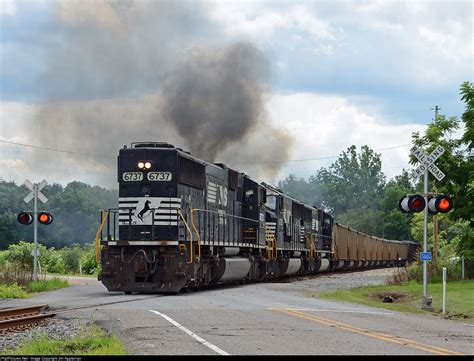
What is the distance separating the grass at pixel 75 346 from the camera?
10.4 metres

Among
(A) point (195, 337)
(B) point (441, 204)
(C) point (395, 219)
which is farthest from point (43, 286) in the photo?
(C) point (395, 219)

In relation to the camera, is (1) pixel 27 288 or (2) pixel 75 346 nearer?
(2) pixel 75 346

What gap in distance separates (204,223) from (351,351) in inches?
560

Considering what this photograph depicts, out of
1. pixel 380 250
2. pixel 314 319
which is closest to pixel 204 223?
pixel 314 319

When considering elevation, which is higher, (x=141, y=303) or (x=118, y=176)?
(x=118, y=176)

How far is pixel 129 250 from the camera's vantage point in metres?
22.0

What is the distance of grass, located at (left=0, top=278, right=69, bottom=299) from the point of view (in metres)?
22.3

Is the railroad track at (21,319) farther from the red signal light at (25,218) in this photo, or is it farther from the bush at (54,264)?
the bush at (54,264)

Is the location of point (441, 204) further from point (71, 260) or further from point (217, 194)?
point (71, 260)

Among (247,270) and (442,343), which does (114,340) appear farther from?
(247,270)

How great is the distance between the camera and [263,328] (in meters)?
12.8

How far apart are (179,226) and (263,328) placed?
9.74 meters

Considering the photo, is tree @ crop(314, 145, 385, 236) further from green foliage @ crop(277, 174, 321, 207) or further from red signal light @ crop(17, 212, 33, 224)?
red signal light @ crop(17, 212, 33, 224)

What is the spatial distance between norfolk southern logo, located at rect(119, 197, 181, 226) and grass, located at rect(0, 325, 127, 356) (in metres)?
10.0
